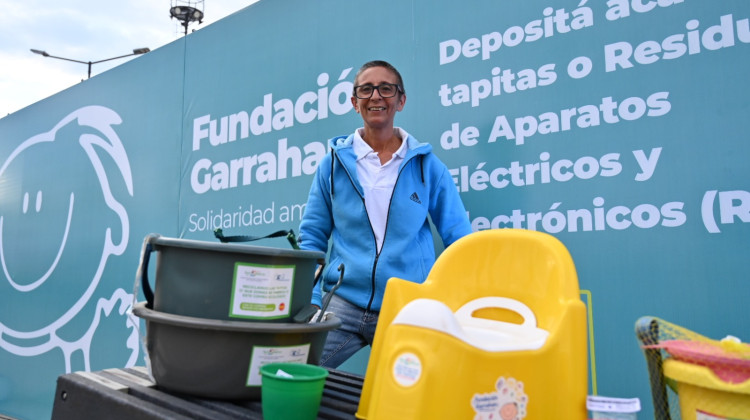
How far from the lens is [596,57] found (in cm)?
161

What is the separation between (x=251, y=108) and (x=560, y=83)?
1.46 meters

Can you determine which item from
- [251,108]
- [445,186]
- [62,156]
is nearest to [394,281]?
[445,186]

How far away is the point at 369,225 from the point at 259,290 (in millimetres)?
619

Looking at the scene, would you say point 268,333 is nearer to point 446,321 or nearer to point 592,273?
point 446,321

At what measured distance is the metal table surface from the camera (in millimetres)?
882

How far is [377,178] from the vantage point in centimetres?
154

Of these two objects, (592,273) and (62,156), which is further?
(62,156)

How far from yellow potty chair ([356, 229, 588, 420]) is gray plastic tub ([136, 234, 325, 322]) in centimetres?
18

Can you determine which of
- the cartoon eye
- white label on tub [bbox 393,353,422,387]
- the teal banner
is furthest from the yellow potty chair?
the cartoon eye

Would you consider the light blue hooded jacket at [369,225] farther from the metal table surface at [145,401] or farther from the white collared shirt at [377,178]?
the metal table surface at [145,401]

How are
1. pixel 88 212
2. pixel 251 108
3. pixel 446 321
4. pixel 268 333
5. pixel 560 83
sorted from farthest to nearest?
1. pixel 88 212
2. pixel 251 108
3. pixel 560 83
4. pixel 268 333
5. pixel 446 321

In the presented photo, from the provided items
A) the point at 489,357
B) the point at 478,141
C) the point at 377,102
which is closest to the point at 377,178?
the point at 377,102

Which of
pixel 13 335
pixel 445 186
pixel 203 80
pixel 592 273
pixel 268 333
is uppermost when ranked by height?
pixel 203 80

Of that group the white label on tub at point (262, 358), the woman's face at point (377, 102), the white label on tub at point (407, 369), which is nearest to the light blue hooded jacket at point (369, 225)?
the woman's face at point (377, 102)
